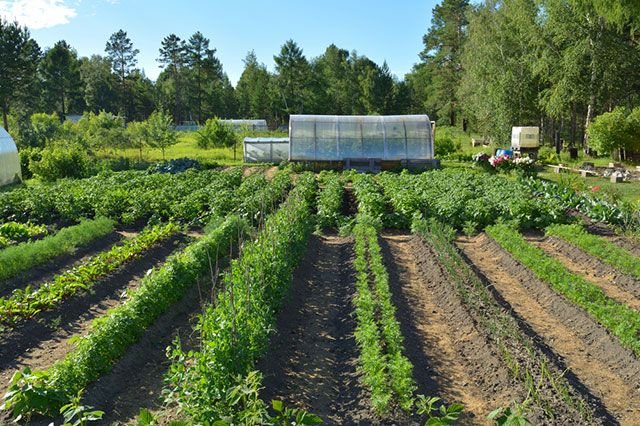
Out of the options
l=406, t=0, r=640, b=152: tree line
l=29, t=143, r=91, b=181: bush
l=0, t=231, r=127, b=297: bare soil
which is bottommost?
l=0, t=231, r=127, b=297: bare soil

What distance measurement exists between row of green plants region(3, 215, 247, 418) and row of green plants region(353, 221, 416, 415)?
2.12 metres

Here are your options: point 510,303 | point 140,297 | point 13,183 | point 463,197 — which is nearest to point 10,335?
point 140,297

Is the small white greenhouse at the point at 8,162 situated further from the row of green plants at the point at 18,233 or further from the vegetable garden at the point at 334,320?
the row of green plants at the point at 18,233

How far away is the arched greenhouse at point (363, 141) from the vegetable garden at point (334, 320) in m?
10.9

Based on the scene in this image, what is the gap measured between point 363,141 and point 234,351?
20972mm

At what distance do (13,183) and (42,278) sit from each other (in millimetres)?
15504

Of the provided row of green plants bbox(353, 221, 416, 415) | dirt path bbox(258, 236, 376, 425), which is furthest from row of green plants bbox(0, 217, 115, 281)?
row of green plants bbox(353, 221, 416, 415)

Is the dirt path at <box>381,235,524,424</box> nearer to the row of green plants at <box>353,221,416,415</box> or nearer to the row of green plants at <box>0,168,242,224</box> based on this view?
the row of green plants at <box>353,221,416,415</box>

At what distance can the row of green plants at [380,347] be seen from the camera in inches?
199

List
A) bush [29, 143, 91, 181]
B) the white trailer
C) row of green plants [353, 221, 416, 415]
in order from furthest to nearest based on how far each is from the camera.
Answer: the white trailer, bush [29, 143, 91, 181], row of green plants [353, 221, 416, 415]

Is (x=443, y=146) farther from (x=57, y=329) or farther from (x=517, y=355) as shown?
(x=57, y=329)

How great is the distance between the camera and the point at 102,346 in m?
5.83

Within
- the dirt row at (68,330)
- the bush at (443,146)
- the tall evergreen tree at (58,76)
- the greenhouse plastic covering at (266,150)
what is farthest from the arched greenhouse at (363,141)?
the tall evergreen tree at (58,76)

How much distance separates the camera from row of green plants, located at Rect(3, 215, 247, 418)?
16.2ft
